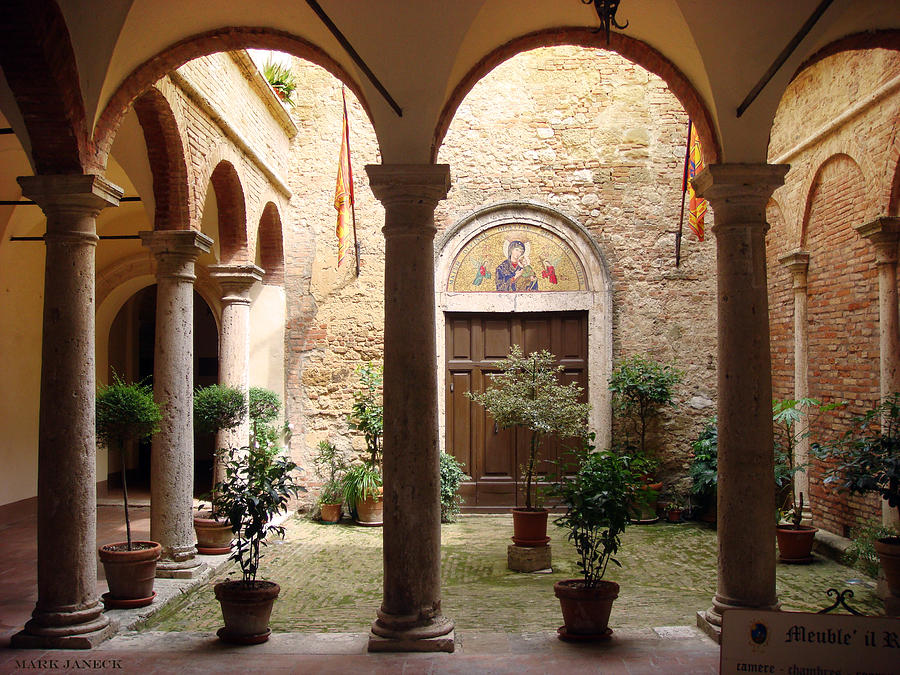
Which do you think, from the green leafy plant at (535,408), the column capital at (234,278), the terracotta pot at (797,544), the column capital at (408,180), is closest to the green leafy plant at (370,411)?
the column capital at (234,278)

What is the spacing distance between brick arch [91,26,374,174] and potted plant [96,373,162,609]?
175cm

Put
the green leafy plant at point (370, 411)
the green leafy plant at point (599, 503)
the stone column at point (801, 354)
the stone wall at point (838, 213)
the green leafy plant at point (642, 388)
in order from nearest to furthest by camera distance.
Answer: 1. the green leafy plant at point (599, 503)
2. the stone wall at point (838, 213)
3. the stone column at point (801, 354)
4. the green leafy plant at point (370, 411)
5. the green leafy plant at point (642, 388)

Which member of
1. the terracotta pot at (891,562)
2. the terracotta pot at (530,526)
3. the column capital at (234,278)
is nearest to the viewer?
the terracotta pot at (891,562)

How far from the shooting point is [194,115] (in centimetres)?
741

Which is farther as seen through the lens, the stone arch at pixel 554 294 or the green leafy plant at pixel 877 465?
the stone arch at pixel 554 294

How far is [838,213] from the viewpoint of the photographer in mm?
8281

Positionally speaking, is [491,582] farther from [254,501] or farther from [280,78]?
[280,78]

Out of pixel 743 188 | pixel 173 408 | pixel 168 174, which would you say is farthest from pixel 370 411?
pixel 743 188

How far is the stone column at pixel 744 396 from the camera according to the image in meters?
4.91

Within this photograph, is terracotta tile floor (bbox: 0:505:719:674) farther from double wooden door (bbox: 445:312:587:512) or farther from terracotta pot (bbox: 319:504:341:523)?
double wooden door (bbox: 445:312:587:512)

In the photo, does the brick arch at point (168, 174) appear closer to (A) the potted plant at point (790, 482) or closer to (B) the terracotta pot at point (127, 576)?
(B) the terracotta pot at point (127, 576)

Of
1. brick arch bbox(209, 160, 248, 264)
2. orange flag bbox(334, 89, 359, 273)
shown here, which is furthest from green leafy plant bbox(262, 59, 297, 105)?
brick arch bbox(209, 160, 248, 264)

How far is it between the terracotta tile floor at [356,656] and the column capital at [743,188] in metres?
2.70

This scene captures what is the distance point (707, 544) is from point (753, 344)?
458 cm
